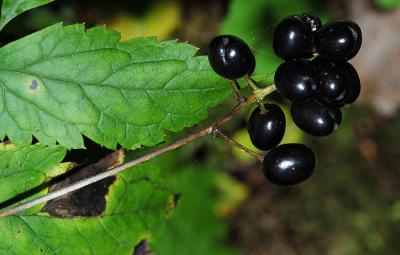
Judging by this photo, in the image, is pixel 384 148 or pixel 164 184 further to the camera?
pixel 384 148

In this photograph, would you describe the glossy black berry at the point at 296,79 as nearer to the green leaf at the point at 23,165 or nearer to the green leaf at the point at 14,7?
the green leaf at the point at 23,165

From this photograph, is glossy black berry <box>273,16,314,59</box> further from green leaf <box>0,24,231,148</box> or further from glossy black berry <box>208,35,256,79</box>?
green leaf <box>0,24,231,148</box>

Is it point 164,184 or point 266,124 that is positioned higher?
point 266,124

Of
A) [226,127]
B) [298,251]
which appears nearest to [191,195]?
[226,127]

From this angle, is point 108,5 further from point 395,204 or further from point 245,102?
point 395,204

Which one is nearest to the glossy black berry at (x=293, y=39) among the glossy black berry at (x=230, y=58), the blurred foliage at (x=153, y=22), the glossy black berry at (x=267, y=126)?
the glossy black berry at (x=230, y=58)

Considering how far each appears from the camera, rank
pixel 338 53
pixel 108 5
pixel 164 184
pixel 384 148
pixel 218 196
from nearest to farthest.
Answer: pixel 338 53 < pixel 164 184 < pixel 108 5 < pixel 218 196 < pixel 384 148

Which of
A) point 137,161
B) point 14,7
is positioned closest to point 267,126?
point 137,161

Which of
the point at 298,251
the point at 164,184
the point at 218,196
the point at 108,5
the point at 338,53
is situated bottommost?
the point at 298,251
